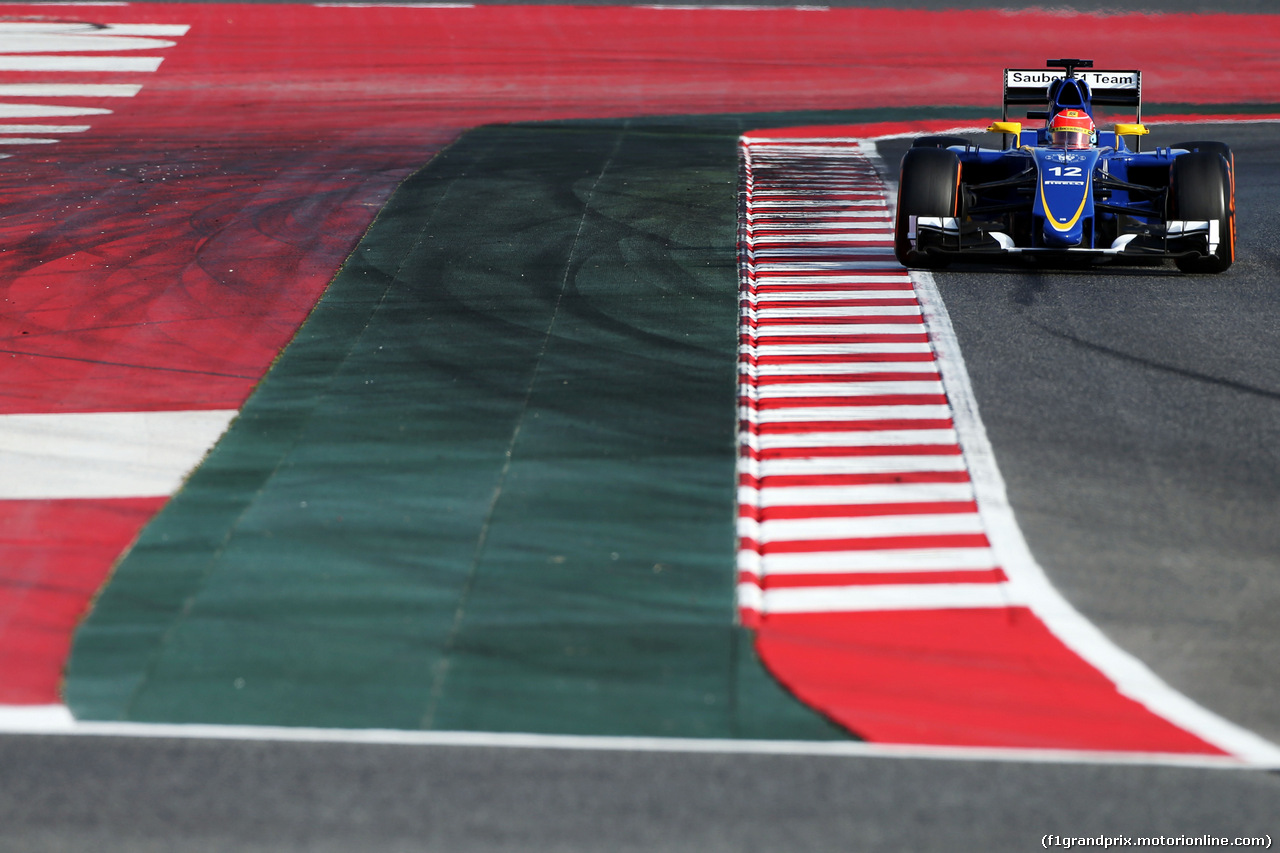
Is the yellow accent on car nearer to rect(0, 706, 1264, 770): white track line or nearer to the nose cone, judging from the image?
the nose cone

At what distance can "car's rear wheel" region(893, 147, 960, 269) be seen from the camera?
46.2ft

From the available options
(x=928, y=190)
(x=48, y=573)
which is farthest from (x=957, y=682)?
(x=928, y=190)

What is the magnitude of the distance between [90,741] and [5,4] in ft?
97.7

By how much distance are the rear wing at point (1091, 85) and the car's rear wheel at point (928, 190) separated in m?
1.47

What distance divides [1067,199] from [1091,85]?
233 cm

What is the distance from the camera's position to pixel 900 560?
8727 mm

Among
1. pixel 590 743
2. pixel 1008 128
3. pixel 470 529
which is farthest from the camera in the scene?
pixel 1008 128

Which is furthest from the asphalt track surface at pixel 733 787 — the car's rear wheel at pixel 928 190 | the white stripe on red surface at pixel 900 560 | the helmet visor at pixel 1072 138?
the helmet visor at pixel 1072 138

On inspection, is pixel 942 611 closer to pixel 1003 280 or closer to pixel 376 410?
pixel 376 410

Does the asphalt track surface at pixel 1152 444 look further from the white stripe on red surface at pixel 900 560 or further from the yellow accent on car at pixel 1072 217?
the yellow accent on car at pixel 1072 217

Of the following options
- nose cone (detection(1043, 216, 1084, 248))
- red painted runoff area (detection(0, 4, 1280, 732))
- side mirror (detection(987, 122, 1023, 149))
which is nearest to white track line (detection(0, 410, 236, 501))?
red painted runoff area (detection(0, 4, 1280, 732))

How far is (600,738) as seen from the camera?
22.3 feet

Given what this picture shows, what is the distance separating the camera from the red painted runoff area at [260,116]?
11836mm

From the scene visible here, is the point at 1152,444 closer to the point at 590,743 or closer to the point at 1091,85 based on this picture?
the point at 590,743
